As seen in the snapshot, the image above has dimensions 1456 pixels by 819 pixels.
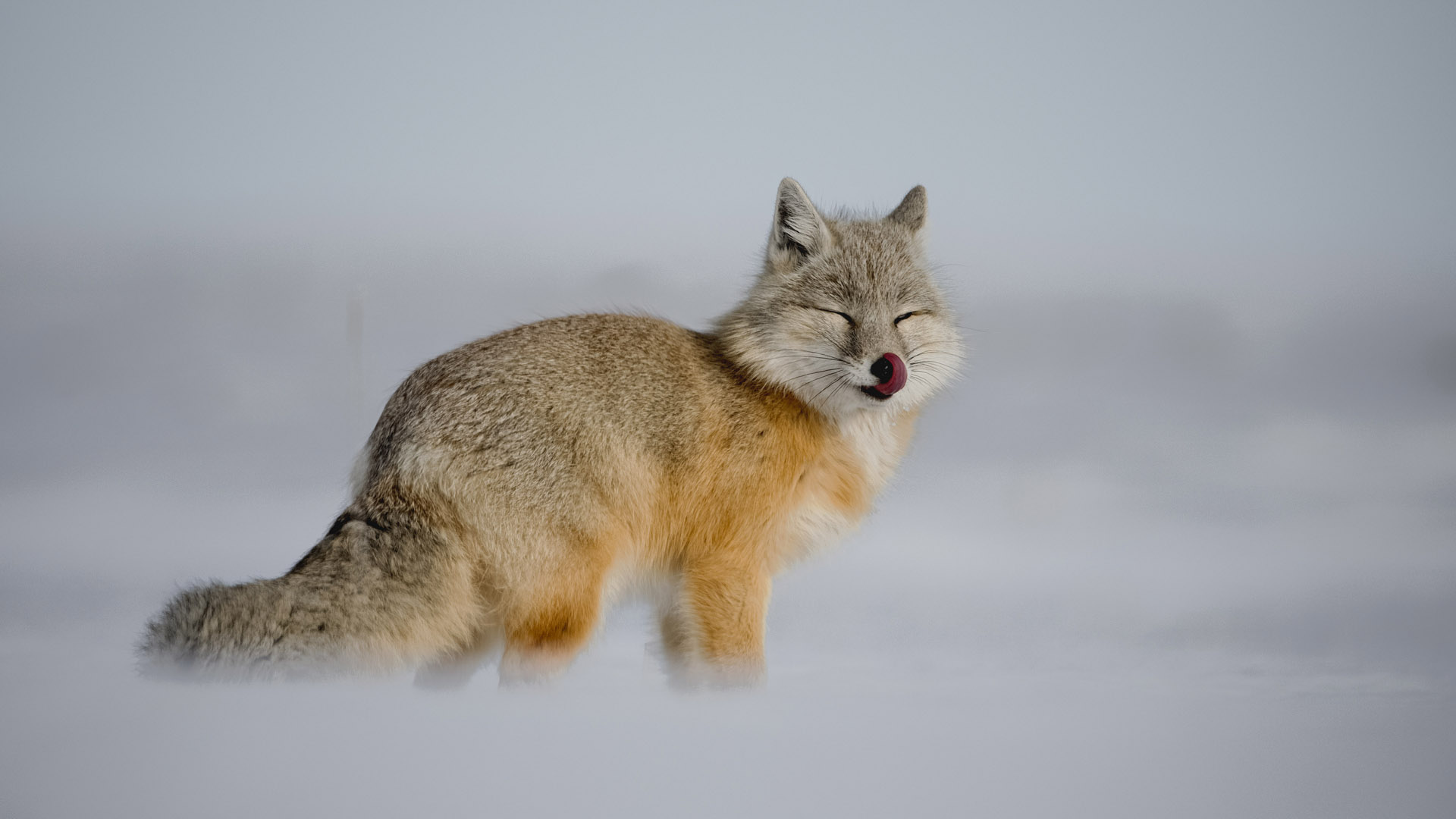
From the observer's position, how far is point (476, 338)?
18.6ft

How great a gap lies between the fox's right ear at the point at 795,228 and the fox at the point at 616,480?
1cm

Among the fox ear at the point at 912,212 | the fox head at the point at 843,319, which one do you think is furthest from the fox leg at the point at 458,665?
the fox ear at the point at 912,212

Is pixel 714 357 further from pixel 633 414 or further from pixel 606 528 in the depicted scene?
pixel 606 528

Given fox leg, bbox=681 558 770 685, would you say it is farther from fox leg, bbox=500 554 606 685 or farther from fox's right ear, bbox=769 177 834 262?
fox's right ear, bbox=769 177 834 262

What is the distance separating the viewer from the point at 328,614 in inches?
178

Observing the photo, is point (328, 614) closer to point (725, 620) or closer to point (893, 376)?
point (725, 620)

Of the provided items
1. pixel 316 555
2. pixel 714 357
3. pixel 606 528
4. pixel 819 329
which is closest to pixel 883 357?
pixel 819 329

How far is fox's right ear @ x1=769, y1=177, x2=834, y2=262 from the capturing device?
5.70m

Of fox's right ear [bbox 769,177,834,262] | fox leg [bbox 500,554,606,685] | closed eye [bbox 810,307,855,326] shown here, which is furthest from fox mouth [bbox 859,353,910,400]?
fox leg [bbox 500,554,606,685]

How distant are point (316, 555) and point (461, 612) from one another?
62 centimetres

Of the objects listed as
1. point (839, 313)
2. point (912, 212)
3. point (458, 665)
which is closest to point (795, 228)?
point (839, 313)

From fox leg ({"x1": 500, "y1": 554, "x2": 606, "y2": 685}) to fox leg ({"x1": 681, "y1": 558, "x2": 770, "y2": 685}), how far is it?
504mm

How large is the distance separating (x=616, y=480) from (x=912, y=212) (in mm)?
2165

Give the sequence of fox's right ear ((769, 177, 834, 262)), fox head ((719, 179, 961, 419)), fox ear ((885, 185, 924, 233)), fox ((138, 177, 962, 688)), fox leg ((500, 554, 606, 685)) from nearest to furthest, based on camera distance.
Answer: fox ((138, 177, 962, 688)) < fox leg ((500, 554, 606, 685)) < fox head ((719, 179, 961, 419)) < fox's right ear ((769, 177, 834, 262)) < fox ear ((885, 185, 924, 233))
